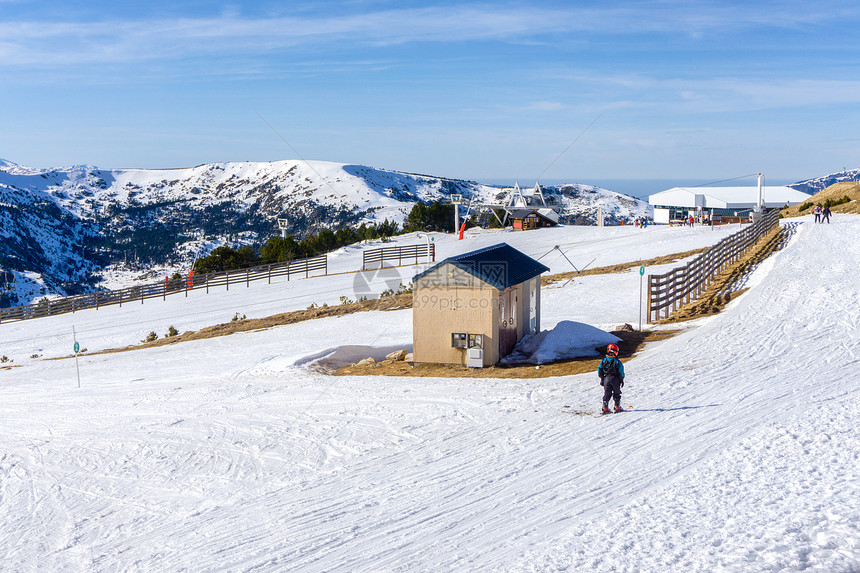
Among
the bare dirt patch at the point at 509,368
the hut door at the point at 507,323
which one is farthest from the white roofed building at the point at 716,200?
the hut door at the point at 507,323

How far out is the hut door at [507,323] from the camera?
17.4 m

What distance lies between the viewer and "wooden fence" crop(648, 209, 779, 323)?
69.4 ft

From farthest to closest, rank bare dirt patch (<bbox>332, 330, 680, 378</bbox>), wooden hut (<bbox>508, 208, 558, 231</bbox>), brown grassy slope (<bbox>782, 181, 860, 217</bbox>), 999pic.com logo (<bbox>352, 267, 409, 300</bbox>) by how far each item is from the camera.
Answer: wooden hut (<bbox>508, 208, 558, 231</bbox>), brown grassy slope (<bbox>782, 181, 860, 217</bbox>), 999pic.com logo (<bbox>352, 267, 409, 300</bbox>), bare dirt patch (<bbox>332, 330, 680, 378</bbox>)

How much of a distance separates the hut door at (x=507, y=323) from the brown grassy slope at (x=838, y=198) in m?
41.8

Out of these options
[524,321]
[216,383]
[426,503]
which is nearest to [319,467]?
[426,503]

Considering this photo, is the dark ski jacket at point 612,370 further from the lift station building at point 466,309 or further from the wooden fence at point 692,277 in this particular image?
the wooden fence at point 692,277

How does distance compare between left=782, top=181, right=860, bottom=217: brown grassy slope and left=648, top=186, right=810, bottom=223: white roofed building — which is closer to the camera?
left=782, top=181, right=860, bottom=217: brown grassy slope

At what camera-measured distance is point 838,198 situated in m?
59.5

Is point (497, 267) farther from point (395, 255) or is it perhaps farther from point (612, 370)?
point (395, 255)

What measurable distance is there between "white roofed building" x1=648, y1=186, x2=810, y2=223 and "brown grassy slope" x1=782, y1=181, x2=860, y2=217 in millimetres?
9150

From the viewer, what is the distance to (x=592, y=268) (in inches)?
1432

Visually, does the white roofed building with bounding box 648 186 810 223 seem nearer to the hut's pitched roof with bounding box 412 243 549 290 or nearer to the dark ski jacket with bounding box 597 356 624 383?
the hut's pitched roof with bounding box 412 243 549 290

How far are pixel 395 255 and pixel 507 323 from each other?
30.9m

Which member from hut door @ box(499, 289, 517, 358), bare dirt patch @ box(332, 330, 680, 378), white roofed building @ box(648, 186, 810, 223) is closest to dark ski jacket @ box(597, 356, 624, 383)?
bare dirt patch @ box(332, 330, 680, 378)
